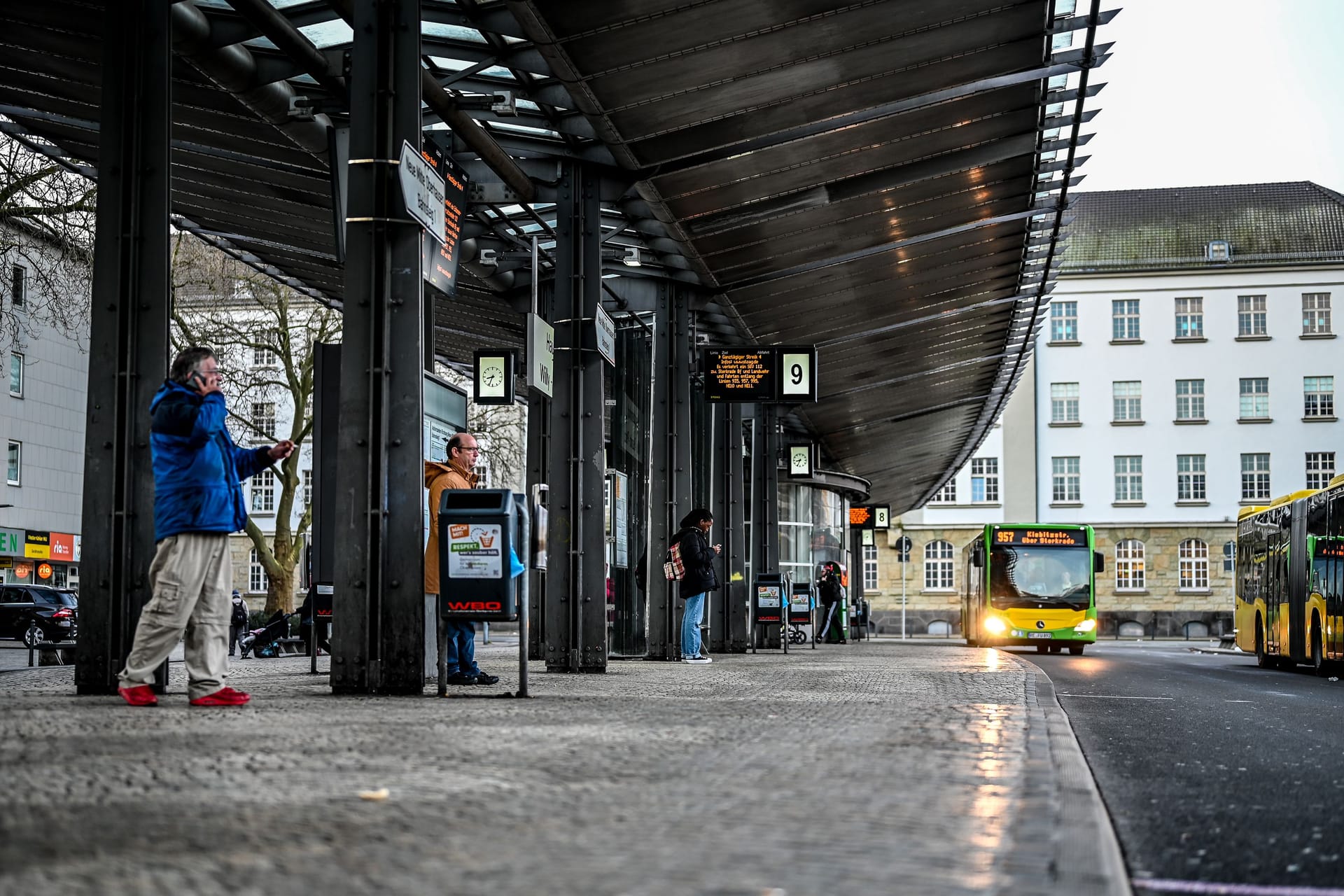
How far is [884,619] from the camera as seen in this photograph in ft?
252

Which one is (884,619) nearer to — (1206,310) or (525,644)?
(1206,310)

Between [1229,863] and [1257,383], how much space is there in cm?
7532

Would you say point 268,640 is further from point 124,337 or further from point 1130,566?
point 1130,566

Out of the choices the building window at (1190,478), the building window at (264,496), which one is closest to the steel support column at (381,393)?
the building window at (264,496)

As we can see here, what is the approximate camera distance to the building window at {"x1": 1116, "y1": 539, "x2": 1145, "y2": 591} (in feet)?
244

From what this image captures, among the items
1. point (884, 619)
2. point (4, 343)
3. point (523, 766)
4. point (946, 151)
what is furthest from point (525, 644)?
point (884, 619)

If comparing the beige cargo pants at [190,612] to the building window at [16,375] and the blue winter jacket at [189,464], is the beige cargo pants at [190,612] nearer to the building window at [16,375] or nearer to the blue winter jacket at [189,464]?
the blue winter jacket at [189,464]

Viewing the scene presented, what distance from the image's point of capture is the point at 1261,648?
29.2 m

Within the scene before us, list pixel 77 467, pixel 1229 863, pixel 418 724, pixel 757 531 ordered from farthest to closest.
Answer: pixel 77 467
pixel 757 531
pixel 418 724
pixel 1229 863

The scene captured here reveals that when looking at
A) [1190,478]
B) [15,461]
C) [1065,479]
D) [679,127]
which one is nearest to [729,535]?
[679,127]

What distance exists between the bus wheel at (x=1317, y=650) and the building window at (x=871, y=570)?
176ft

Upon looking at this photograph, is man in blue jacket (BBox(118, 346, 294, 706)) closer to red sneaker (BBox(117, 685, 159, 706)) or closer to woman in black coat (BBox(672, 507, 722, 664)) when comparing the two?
red sneaker (BBox(117, 685, 159, 706))

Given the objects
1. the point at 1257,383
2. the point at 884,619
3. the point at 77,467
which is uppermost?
the point at 1257,383

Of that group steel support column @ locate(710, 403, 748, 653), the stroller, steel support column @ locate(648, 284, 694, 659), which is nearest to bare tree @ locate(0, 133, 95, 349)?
the stroller
